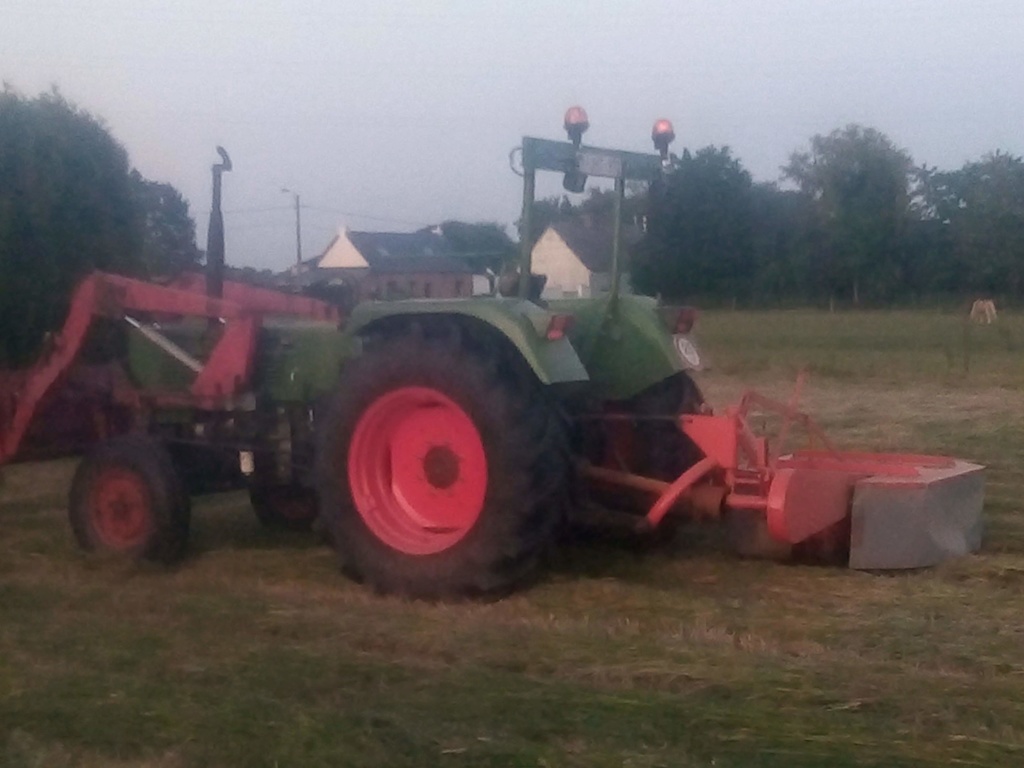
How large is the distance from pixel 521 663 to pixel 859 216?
2888cm

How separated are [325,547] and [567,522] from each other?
161cm

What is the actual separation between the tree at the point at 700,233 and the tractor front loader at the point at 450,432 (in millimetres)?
1001

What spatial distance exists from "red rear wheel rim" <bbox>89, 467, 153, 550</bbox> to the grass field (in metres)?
0.22

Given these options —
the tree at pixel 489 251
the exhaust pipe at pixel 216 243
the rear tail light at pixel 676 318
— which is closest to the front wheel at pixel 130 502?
the exhaust pipe at pixel 216 243

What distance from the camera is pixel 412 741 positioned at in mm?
4012

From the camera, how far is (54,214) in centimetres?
978

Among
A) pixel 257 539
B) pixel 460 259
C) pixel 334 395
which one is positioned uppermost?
pixel 460 259

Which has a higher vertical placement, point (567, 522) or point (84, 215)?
point (84, 215)

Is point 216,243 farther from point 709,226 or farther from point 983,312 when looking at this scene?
point 983,312

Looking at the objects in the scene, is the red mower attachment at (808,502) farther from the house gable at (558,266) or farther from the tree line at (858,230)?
the tree line at (858,230)

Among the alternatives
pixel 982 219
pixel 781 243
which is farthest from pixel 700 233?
pixel 982 219

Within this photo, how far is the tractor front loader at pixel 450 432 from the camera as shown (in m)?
5.84

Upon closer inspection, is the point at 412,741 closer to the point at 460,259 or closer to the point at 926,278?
the point at 460,259

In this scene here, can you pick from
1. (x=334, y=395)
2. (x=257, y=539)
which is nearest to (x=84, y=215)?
(x=257, y=539)
